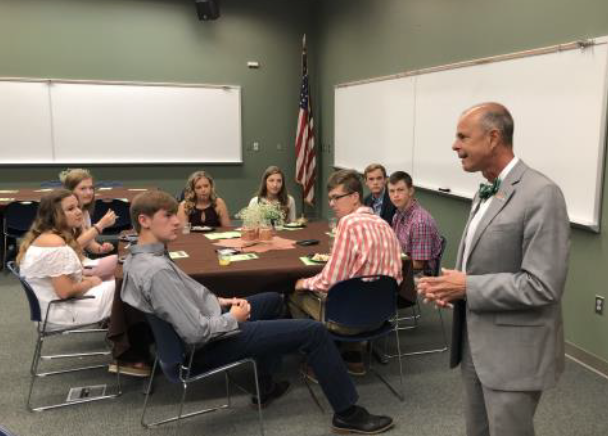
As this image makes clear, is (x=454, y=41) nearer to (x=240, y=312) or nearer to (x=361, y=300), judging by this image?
(x=361, y=300)

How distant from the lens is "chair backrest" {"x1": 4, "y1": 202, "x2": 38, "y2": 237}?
16.9 ft

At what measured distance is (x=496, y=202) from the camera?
1545mm

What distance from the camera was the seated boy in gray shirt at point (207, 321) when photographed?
2.22 m

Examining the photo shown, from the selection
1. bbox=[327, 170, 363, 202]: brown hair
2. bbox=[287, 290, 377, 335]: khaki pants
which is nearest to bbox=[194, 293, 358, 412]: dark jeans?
bbox=[287, 290, 377, 335]: khaki pants

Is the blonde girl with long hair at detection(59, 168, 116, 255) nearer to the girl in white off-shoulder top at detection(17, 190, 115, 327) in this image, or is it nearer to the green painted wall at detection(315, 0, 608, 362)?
the girl in white off-shoulder top at detection(17, 190, 115, 327)

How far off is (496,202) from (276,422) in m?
1.71

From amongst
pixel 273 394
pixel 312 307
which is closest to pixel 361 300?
pixel 312 307

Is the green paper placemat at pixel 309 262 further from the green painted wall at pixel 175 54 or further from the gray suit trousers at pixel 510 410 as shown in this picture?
the green painted wall at pixel 175 54

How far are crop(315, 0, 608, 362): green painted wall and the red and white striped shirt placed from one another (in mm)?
1427

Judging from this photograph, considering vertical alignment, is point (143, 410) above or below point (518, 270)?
below

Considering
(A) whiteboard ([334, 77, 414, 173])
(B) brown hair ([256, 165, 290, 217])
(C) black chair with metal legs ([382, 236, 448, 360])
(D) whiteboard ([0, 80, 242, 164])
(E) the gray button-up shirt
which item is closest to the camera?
(E) the gray button-up shirt

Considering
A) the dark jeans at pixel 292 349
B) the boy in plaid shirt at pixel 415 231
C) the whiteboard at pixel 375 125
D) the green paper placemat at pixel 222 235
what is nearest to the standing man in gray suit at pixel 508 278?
the dark jeans at pixel 292 349

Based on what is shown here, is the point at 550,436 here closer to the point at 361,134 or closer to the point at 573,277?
the point at 573,277

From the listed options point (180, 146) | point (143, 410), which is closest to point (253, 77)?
point (180, 146)
